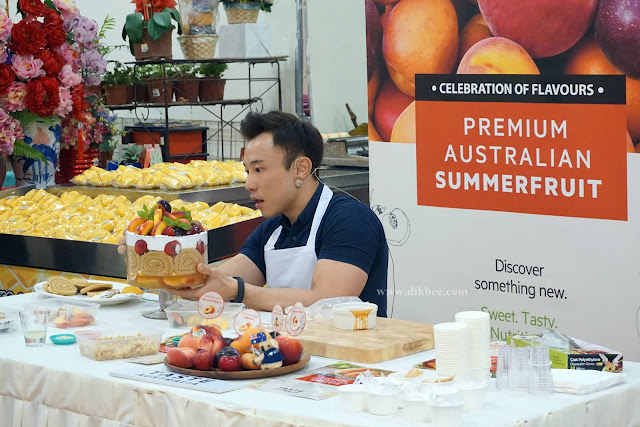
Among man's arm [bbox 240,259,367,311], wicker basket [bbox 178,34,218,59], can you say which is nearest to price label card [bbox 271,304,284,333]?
man's arm [bbox 240,259,367,311]

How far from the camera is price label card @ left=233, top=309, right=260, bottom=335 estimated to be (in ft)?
8.61

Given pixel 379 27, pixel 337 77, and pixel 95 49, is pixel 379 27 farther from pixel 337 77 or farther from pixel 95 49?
pixel 337 77

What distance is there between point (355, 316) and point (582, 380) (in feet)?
2.33

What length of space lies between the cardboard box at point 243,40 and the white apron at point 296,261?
14.4 feet

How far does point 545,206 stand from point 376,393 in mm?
1728

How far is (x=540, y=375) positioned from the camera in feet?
7.19

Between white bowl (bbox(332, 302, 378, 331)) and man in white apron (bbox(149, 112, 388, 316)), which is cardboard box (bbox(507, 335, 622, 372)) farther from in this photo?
man in white apron (bbox(149, 112, 388, 316))

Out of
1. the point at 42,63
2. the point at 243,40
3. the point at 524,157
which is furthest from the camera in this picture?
the point at 243,40

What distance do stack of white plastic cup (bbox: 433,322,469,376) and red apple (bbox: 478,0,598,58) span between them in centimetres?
155

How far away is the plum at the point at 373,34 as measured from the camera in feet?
13.2

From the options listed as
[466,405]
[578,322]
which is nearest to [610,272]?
[578,322]

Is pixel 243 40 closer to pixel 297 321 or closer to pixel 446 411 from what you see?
pixel 297 321

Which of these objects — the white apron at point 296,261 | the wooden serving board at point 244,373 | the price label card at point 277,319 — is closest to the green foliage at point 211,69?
the white apron at point 296,261

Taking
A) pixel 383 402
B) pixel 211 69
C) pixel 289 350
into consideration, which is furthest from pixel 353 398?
pixel 211 69
